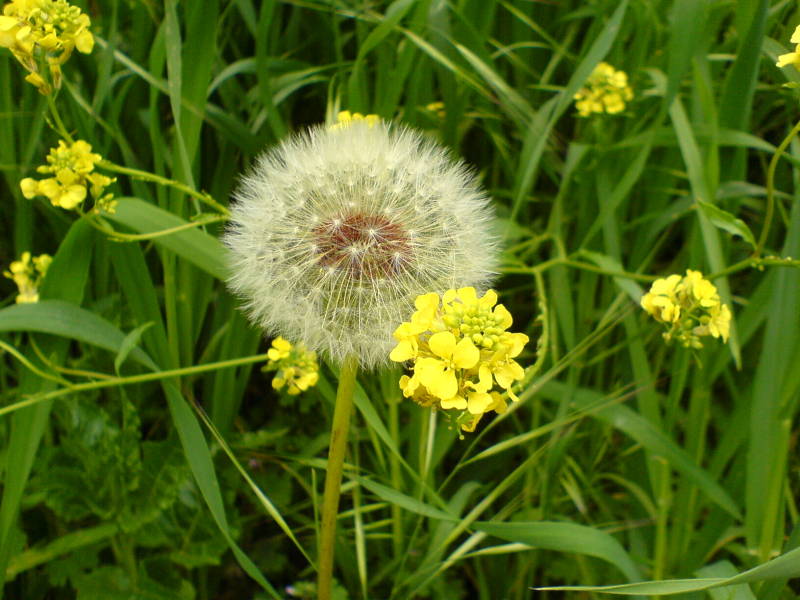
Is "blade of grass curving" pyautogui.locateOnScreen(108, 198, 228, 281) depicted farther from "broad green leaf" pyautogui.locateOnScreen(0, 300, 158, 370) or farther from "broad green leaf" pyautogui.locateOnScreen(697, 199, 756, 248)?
"broad green leaf" pyautogui.locateOnScreen(697, 199, 756, 248)

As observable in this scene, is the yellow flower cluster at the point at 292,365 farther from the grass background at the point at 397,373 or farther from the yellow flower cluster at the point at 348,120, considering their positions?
the yellow flower cluster at the point at 348,120

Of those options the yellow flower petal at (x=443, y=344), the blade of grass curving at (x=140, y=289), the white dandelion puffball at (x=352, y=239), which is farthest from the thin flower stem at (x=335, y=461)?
the blade of grass curving at (x=140, y=289)

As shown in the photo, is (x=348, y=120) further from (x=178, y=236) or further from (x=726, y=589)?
(x=726, y=589)

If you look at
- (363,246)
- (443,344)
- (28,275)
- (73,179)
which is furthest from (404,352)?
(28,275)

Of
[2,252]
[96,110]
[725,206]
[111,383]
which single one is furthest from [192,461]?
[725,206]

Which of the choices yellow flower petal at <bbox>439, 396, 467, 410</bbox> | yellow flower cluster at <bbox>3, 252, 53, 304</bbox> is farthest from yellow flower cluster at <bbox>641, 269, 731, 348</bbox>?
yellow flower cluster at <bbox>3, 252, 53, 304</bbox>
